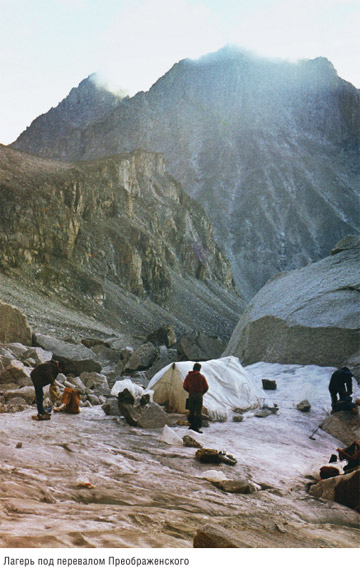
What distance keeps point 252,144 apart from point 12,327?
110 metres

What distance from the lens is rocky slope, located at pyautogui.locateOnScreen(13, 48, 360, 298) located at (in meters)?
99.1

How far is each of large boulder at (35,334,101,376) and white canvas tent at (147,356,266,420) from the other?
4303 millimetres

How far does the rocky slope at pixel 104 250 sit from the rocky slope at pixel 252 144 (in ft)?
79.3

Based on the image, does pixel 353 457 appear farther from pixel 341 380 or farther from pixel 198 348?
pixel 198 348

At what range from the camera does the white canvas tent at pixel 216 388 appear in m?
10.1

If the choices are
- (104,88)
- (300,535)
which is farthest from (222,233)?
(300,535)

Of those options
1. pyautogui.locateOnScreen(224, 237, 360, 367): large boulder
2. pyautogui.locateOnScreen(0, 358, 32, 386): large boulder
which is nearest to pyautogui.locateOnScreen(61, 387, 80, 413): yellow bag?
pyautogui.locateOnScreen(0, 358, 32, 386): large boulder

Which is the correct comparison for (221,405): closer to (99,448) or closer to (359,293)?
(99,448)

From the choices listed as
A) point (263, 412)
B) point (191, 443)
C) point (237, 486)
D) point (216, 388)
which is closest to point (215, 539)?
point (237, 486)

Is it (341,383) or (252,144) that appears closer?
(341,383)

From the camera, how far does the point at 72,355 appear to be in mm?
16562

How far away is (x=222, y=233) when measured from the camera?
98.9 meters

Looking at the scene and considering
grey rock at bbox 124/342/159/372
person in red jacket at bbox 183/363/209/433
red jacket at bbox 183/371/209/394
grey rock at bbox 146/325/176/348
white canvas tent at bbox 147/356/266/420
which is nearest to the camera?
person in red jacket at bbox 183/363/209/433

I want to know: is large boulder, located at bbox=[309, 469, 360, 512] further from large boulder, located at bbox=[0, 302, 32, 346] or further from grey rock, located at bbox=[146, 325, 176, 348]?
grey rock, located at bbox=[146, 325, 176, 348]
